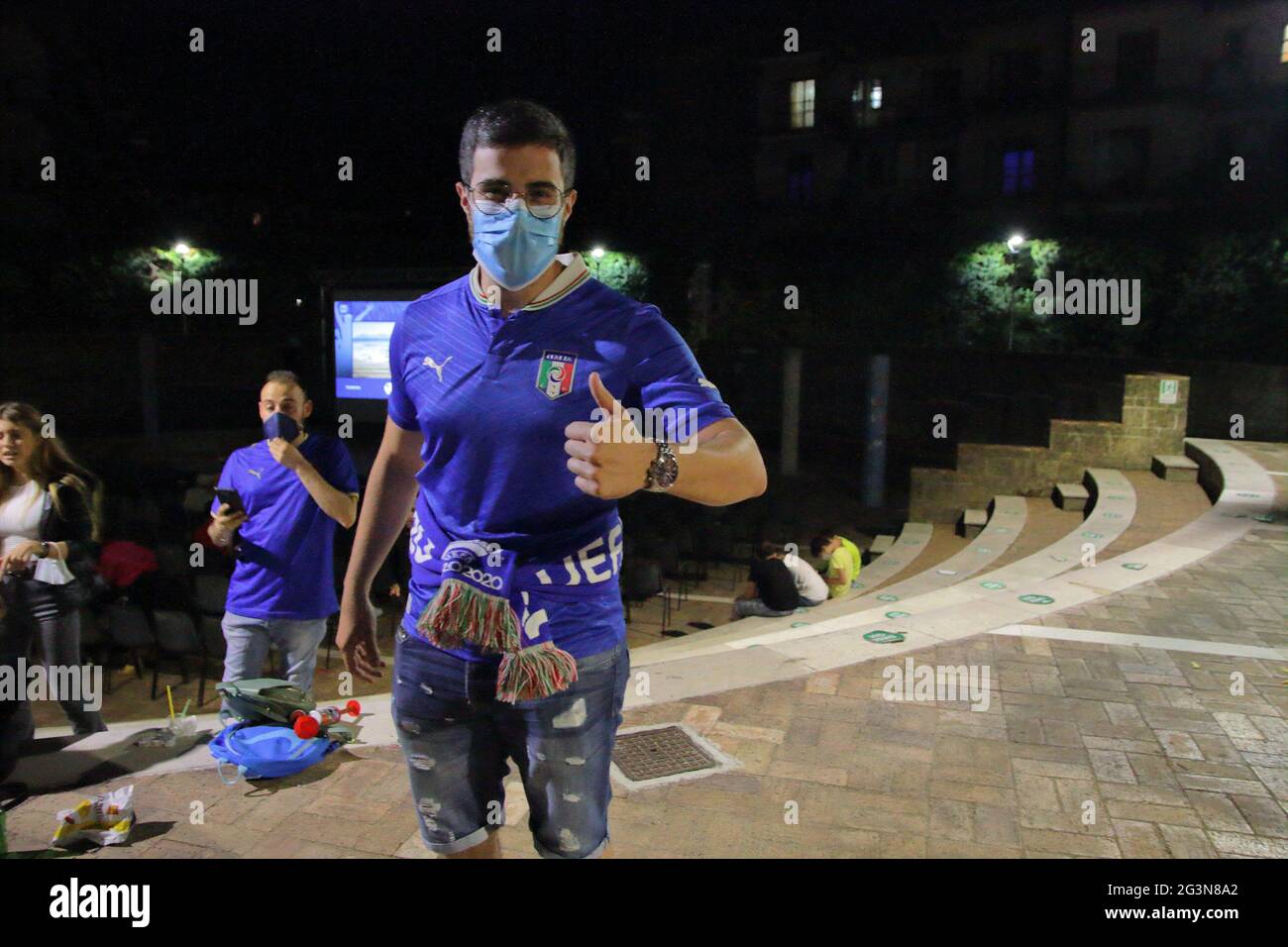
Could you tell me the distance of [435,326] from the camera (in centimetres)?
226

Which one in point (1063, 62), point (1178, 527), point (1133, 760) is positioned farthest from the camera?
point (1063, 62)

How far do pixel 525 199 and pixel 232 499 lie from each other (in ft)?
9.17

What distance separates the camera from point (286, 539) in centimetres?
421

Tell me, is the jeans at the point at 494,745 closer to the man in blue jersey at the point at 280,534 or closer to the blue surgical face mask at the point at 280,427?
the man in blue jersey at the point at 280,534

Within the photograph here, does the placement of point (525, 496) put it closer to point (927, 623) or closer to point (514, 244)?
point (514, 244)

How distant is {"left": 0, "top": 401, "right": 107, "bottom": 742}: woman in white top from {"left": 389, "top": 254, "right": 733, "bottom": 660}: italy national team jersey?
11.0 ft

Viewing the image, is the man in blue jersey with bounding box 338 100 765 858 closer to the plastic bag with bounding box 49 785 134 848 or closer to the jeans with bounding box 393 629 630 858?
the jeans with bounding box 393 629 630 858

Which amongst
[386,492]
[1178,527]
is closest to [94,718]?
[386,492]

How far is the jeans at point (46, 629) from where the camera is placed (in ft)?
15.1

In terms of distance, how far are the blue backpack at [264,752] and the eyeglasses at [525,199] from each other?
8.81 feet

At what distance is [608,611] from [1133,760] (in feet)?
10.7

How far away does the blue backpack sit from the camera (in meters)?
3.84

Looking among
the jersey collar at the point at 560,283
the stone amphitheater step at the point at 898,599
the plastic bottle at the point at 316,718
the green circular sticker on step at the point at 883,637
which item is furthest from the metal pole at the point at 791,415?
the jersey collar at the point at 560,283
